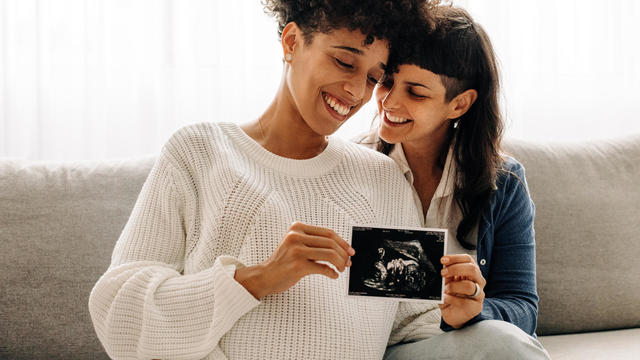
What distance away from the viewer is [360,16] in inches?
50.9

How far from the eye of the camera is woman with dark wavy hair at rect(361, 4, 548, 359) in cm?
144

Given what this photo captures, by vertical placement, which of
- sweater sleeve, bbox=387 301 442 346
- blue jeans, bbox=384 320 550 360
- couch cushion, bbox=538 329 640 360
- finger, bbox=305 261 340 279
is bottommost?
couch cushion, bbox=538 329 640 360

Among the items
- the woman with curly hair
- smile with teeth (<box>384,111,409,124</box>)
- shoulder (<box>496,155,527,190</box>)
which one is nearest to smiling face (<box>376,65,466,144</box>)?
smile with teeth (<box>384,111,409,124</box>)

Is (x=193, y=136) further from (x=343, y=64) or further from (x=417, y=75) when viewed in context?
(x=417, y=75)

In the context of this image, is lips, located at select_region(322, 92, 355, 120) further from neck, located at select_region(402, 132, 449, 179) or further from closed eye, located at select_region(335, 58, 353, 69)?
neck, located at select_region(402, 132, 449, 179)

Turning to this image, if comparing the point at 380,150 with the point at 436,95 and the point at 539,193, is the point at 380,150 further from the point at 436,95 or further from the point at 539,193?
the point at 539,193

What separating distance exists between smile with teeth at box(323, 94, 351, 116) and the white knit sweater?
14cm

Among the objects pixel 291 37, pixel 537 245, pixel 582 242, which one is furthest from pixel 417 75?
pixel 582 242

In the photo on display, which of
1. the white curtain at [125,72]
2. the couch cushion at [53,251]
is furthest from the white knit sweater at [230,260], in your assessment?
the white curtain at [125,72]

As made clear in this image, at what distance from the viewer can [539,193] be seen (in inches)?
75.8

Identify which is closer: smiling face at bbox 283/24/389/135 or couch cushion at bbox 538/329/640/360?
smiling face at bbox 283/24/389/135

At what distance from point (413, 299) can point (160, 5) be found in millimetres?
1503

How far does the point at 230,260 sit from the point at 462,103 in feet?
2.51

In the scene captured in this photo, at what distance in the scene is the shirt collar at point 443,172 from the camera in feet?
5.10
